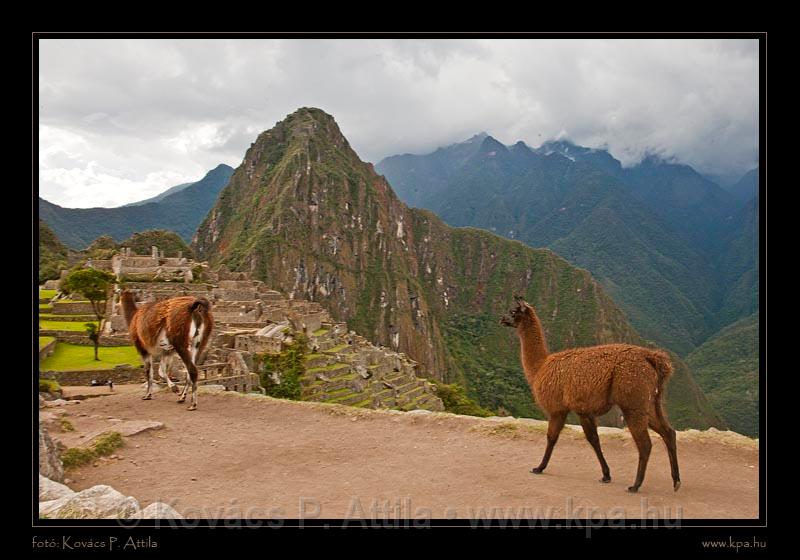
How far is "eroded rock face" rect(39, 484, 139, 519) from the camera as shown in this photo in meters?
3.77

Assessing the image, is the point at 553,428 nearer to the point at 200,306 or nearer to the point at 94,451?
the point at 94,451

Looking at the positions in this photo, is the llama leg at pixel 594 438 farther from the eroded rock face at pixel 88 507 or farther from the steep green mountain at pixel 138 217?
the steep green mountain at pixel 138 217

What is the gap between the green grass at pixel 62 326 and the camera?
21.6 m

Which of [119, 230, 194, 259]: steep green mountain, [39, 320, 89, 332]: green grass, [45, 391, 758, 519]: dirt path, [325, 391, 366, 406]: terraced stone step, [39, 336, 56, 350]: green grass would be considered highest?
[119, 230, 194, 259]: steep green mountain

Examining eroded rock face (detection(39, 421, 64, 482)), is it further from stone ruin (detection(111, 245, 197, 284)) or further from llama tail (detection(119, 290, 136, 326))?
stone ruin (detection(111, 245, 197, 284))

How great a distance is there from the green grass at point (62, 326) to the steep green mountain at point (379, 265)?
95.3m

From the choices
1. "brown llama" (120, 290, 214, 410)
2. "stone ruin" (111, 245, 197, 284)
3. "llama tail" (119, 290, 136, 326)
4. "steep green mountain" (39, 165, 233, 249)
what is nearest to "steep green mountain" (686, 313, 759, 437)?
"stone ruin" (111, 245, 197, 284)

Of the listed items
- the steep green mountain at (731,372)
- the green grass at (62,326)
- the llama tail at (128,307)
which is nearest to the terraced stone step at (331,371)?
the green grass at (62,326)

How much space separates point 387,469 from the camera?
571cm

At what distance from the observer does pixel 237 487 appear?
5.04 metres

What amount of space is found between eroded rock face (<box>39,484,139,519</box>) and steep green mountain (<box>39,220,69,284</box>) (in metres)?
30.6

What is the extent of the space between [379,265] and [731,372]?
101 metres
